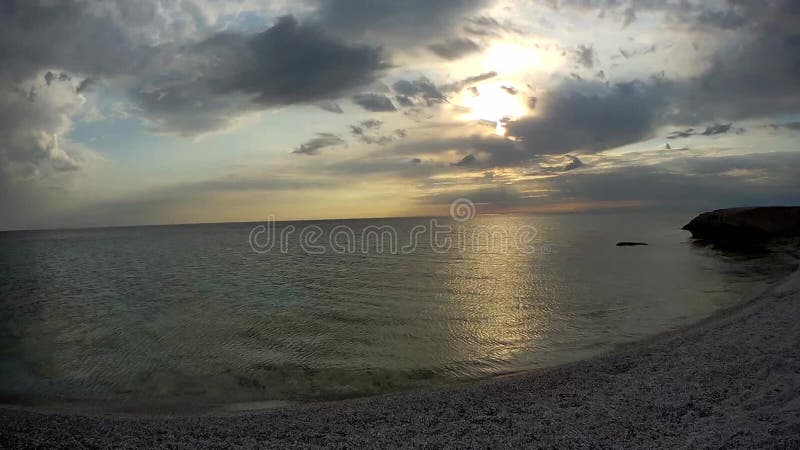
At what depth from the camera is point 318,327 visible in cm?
2378

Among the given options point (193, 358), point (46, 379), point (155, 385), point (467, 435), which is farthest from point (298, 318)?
point (467, 435)

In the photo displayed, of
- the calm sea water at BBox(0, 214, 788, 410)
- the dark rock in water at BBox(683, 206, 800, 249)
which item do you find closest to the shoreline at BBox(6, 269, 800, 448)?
the calm sea water at BBox(0, 214, 788, 410)

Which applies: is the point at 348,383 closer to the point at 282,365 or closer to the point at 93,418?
the point at 282,365

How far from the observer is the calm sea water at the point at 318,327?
1596 cm

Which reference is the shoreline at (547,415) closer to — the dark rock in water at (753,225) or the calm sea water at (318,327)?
the calm sea water at (318,327)

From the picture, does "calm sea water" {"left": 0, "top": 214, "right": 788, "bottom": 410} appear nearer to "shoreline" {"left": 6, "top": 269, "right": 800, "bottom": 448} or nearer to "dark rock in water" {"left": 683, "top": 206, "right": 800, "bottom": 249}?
"shoreline" {"left": 6, "top": 269, "right": 800, "bottom": 448}

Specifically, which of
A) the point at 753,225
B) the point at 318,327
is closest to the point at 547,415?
the point at 318,327

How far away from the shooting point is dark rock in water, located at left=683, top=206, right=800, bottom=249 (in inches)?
2431

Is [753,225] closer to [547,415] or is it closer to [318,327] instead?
[318,327]

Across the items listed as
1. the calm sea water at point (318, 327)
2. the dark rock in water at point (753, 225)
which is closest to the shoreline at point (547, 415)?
the calm sea water at point (318, 327)

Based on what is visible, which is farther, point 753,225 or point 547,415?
point 753,225

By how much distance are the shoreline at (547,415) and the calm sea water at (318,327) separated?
239 cm

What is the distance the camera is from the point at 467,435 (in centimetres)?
1005

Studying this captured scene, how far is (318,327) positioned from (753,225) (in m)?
72.5
